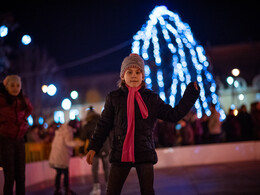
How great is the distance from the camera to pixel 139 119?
3.92 meters

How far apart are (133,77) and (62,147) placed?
12.2 feet

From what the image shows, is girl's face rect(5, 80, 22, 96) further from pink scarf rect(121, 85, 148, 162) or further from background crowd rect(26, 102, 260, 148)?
background crowd rect(26, 102, 260, 148)

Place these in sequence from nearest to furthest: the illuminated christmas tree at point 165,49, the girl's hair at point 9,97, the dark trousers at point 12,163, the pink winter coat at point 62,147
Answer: the dark trousers at point 12,163
the girl's hair at point 9,97
the pink winter coat at point 62,147
the illuminated christmas tree at point 165,49

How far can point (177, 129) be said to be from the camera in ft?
44.7

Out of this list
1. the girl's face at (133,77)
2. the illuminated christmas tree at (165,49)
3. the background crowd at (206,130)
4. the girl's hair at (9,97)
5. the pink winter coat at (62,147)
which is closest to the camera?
the girl's face at (133,77)

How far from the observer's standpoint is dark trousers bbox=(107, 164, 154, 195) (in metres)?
3.75

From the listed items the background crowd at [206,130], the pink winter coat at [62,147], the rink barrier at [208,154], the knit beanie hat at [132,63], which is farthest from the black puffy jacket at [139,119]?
the background crowd at [206,130]

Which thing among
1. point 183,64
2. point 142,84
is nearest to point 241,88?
point 183,64

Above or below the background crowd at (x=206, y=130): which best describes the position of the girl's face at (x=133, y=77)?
above

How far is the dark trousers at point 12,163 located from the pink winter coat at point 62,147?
1.87 m

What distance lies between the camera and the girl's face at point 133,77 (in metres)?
4.09

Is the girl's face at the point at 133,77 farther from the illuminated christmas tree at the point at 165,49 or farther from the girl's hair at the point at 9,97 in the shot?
the illuminated christmas tree at the point at 165,49

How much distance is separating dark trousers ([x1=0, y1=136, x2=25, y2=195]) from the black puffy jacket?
1.70m

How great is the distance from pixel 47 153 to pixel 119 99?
7.78m
